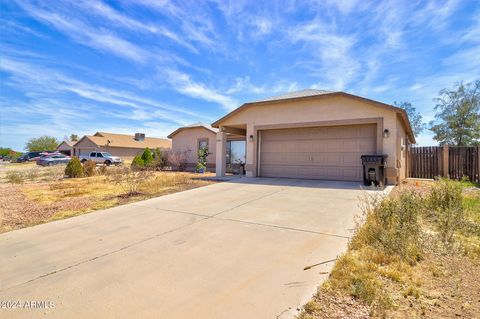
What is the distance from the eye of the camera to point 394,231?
3805mm

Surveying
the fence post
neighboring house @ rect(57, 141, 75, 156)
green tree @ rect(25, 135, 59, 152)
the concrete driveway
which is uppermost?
green tree @ rect(25, 135, 59, 152)

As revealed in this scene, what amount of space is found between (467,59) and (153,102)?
22.2 m

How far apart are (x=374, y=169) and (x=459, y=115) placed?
66.4 ft

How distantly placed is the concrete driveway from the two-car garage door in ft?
16.3

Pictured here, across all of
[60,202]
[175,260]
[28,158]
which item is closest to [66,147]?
[28,158]

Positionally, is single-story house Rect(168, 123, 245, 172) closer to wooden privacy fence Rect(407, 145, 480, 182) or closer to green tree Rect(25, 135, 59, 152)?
wooden privacy fence Rect(407, 145, 480, 182)

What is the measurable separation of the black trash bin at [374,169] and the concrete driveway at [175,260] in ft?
12.3

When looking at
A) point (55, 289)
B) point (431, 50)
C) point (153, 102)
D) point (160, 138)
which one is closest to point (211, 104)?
point (153, 102)

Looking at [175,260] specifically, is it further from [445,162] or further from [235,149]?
[445,162]

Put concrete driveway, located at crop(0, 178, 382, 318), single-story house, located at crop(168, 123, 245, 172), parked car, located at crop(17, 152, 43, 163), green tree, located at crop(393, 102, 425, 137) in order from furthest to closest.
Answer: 1. parked car, located at crop(17, 152, 43, 163)
2. green tree, located at crop(393, 102, 425, 137)
3. single-story house, located at crop(168, 123, 245, 172)
4. concrete driveway, located at crop(0, 178, 382, 318)

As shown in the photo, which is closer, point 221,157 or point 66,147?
point 221,157

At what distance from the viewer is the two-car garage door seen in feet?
35.9

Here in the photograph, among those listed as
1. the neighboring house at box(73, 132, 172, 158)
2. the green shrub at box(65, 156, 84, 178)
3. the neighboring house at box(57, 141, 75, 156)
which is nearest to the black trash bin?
the green shrub at box(65, 156, 84, 178)

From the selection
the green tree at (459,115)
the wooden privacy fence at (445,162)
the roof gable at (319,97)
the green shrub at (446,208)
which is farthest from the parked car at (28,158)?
the green tree at (459,115)
